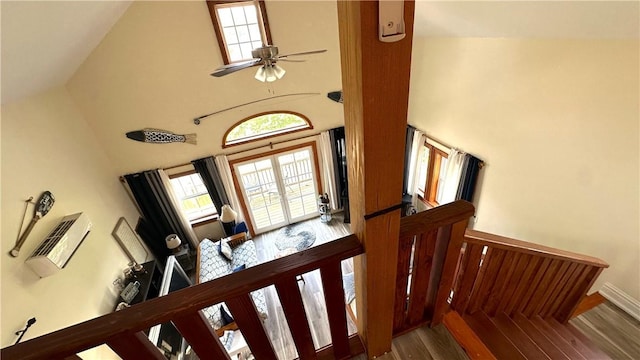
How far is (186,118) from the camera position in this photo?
4.06m

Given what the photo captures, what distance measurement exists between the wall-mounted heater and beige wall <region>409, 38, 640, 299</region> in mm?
4752

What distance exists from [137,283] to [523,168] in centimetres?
499

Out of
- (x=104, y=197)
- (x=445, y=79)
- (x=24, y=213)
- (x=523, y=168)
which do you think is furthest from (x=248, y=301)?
(x=445, y=79)

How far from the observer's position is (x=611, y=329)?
2.34 m

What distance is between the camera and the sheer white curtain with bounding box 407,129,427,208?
4.66 metres

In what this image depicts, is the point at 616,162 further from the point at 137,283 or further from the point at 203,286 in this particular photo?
the point at 137,283

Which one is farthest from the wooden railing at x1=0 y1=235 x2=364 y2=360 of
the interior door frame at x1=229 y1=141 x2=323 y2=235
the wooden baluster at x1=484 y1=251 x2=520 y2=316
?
the interior door frame at x1=229 y1=141 x2=323 y2=235

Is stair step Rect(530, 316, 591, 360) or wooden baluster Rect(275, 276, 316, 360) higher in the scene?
wooden baluster Rect(275, 276, 316, 360)

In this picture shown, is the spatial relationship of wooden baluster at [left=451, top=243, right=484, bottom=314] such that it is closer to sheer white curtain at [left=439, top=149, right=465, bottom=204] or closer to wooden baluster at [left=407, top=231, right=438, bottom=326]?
wooden baluster at [left=407, top=231, right=438, bottom=326]

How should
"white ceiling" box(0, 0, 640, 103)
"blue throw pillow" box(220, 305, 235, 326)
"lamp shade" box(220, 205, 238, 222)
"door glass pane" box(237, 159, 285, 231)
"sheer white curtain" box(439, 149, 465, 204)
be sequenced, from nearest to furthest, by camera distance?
"white ceiling" box(0, 0, 640, 103) → "blue throw pillow" box(220, 305, 235, 326) → "sheer white curtain" box(439, 149, 465, 204) → "lamp shade" box(220, 205, 238, 222) → "door glass pane" box(237, 159, 285, 231)

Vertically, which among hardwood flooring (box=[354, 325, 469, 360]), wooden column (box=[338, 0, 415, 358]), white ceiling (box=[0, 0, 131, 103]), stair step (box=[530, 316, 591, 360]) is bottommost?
stair step (box=[530, 316, 591, 360])

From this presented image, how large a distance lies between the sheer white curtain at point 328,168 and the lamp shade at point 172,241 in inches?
111

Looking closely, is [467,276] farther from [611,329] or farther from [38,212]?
[38,212]

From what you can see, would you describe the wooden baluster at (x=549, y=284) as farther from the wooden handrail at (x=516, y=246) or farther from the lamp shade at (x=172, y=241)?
the lamp shade at (x=172, y=241)
